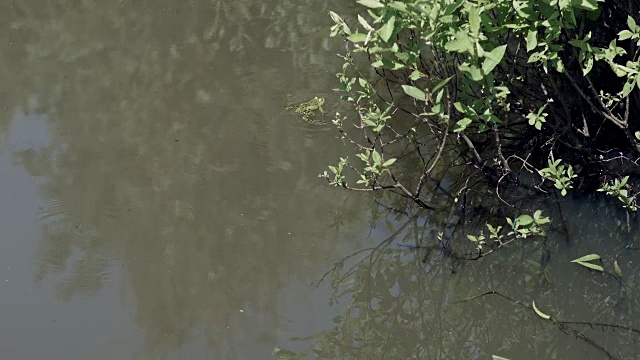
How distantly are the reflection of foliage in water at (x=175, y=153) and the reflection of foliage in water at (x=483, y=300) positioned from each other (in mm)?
306

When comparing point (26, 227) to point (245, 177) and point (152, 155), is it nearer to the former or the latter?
point (152, 155)

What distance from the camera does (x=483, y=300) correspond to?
3.66m

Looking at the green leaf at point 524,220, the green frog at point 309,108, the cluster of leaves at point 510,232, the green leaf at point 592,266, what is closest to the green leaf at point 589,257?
the green leaf at point 592,266

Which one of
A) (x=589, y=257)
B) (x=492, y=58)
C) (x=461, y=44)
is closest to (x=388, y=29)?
(x=461, y=44)

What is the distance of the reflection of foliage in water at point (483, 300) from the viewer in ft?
11.4

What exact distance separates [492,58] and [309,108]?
1.85m

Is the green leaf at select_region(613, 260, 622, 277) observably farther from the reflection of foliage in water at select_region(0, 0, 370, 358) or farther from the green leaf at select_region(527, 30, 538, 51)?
the reflection of foliage in water at select_region(0, 0, 370, 358)

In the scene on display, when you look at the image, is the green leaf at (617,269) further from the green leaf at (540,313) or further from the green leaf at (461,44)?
the green leaf at (461,44)

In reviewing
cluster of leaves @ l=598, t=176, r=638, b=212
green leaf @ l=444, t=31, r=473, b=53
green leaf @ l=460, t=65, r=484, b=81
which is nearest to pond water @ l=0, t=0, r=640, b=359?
cluster of leaves @ l=598, t=176, r=638, b=212

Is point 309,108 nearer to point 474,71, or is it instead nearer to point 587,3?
point 474,71

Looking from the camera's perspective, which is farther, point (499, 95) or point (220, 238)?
point (220, 238)

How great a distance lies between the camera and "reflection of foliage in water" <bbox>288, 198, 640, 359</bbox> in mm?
3480

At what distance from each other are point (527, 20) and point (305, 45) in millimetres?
2324

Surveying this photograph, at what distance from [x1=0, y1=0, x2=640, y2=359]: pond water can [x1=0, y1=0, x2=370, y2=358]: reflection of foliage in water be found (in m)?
0.01
